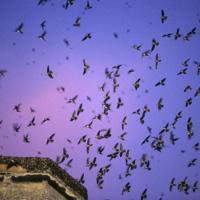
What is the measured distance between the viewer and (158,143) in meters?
19.7

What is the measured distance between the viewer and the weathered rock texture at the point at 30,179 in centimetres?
782

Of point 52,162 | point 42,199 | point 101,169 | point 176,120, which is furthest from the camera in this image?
point 176,120

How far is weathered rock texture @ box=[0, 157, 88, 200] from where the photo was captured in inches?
308

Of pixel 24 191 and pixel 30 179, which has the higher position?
pixel 30 179

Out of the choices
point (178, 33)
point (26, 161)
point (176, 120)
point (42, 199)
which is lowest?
point (42, 199)

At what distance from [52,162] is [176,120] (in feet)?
46.0

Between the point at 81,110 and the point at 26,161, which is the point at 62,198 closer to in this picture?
the point at 26,161

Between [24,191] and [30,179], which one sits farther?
[30,179]

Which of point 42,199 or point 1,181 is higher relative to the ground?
point 1,181

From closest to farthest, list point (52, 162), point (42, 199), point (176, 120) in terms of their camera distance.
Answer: point (42, 199)
point (52, 162)
point (176, 120)

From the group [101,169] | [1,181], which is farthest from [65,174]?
[101,169]

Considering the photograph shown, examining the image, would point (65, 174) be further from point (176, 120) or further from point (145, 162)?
point (176, 120)

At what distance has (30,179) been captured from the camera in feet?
26.2

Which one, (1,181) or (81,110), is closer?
(1,181)
